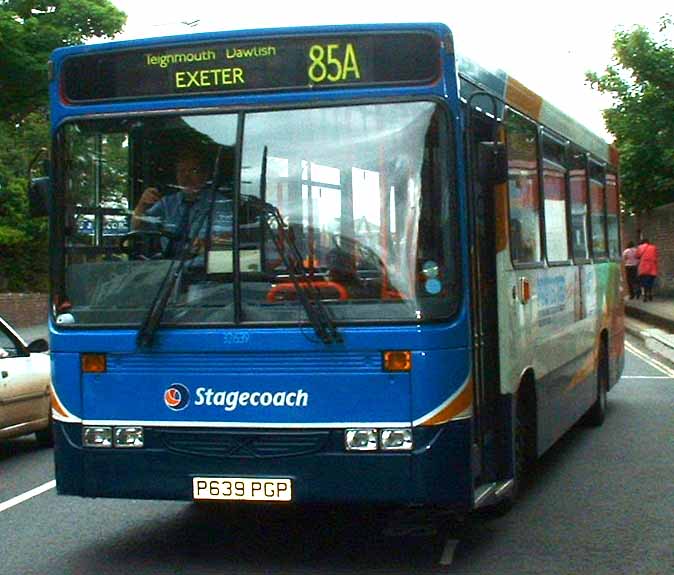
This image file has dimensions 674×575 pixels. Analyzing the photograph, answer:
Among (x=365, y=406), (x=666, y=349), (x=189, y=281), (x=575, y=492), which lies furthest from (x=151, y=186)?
(x=666, y=349)

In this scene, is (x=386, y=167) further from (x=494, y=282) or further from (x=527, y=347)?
(x=527, y=347)

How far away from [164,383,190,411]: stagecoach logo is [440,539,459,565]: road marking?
1677 millimetres

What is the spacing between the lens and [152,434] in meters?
7.98

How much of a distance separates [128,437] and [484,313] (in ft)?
7.07

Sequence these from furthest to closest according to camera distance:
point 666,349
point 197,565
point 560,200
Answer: point 666,349
point 560,200
point 197,565

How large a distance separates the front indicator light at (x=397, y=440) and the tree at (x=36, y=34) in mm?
31269

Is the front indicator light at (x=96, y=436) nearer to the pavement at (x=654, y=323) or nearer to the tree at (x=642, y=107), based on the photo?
the pavement at (x=654, y=323)

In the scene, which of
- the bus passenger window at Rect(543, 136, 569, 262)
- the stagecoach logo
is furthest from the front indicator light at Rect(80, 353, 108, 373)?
the bus passenger window at Rect(543, 136, 569, 262)

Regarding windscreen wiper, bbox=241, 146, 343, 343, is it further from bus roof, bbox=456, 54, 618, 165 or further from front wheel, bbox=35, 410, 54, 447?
front wheel, bbox=35, 410, 54, 447

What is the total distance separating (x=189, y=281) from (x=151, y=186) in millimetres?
583

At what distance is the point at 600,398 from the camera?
47.2 ft

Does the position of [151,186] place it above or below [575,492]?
above

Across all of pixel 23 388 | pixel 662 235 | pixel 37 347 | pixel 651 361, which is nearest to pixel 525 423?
pixel 23 388

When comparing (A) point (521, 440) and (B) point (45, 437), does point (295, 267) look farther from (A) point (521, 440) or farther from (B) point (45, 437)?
(B) point (45, 437)
